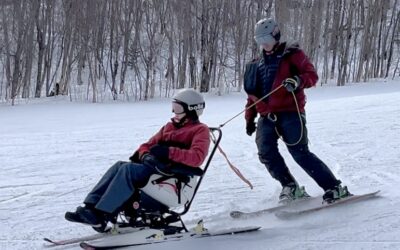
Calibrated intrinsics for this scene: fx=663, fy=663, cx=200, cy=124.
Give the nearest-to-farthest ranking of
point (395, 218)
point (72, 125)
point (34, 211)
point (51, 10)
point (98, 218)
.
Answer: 1. point (98, 218)
2. point (395, 218)
3. point (34, 211)
4. point (72, 125)
5. point (51, 10)

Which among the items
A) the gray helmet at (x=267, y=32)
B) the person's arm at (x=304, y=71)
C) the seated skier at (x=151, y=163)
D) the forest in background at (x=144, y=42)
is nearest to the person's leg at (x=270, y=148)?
the person's arm at (x=304, y=71)

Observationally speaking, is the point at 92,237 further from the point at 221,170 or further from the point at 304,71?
the point at 221,170

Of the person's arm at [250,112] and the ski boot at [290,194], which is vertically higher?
the person's arm at [250,112]

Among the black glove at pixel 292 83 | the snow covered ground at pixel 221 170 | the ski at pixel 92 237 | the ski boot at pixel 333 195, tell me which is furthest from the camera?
the ski boot at pixel 333 195

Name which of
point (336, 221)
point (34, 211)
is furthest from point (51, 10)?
point (336, 221)

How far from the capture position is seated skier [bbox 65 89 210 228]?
4.47 metres

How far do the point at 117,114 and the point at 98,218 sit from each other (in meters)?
9.52

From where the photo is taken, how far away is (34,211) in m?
6.02

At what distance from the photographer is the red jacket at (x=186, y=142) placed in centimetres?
459

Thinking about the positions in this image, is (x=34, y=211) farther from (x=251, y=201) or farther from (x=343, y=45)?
(x=343, y=45)

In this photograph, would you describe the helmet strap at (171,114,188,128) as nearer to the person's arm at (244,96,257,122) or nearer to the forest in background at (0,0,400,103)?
the person's arm at (244,96,257,122)

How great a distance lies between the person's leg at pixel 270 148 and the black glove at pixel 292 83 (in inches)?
17.7

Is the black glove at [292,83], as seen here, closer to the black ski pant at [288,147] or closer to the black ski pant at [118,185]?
the black ski pant at [288,147]

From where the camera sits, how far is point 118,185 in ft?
14.7
